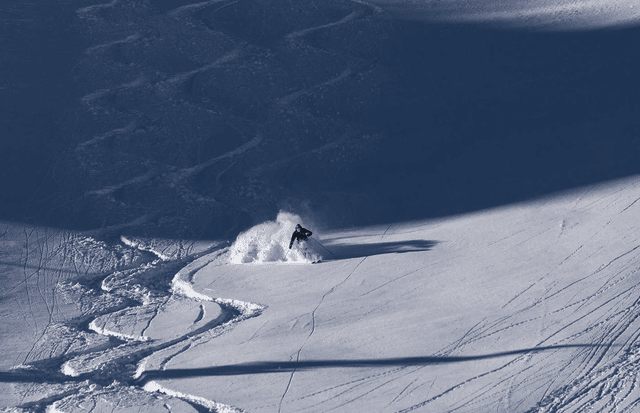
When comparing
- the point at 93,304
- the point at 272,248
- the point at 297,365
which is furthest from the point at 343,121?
the point at 297,365

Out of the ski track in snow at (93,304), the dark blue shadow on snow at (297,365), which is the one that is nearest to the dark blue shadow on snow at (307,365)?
the dark blue shadow on snow at (297,365)

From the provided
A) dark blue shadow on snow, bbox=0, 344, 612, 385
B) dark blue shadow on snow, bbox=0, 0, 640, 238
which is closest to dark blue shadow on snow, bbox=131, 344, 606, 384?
dark blue shadow on snow, bbox=0, 344, 612, 385

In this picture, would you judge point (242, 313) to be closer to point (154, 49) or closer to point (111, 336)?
point (111, 336)

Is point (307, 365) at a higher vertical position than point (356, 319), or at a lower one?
lower

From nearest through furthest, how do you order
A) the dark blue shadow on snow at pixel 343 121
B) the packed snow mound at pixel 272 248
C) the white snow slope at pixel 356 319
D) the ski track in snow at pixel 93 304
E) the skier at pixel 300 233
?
the white snow slope at pixel 356 319 → the ski track in snow at pixel 93 304 → the skier at pixel 300 233 → the packed snow mound at pixel 272 248 → the dark blue shadow on snow at pixel 343 121

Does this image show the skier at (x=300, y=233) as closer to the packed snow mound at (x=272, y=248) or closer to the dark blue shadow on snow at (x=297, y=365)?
the packed snow mound at (x=272, y=248)

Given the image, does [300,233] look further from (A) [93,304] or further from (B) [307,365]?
(B) [307,365]

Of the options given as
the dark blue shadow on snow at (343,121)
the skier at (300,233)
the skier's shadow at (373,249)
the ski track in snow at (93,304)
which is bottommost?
the ski track in snow at (93,304)
